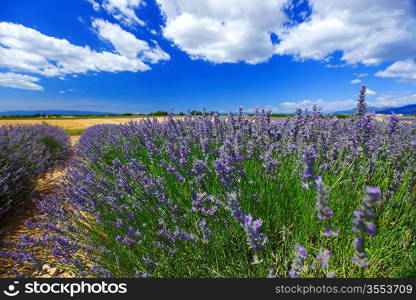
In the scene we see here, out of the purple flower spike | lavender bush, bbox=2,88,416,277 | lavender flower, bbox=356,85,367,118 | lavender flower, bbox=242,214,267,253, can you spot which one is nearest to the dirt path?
lavender bush, bbox=2,88,416,277

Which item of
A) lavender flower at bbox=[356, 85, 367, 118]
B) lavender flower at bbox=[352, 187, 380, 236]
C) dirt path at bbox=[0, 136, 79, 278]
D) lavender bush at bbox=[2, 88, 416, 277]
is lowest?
dirt path at bbox=[0, 136, 79, 278]

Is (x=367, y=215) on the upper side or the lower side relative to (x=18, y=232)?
upper

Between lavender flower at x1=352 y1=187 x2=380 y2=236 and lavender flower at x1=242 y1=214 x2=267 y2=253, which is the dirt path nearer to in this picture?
lavender flower at x1=242 y1=214 x2=267 y2=253

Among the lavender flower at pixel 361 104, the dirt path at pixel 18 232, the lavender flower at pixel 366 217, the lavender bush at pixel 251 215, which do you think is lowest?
the dirt path at pixel 18 232

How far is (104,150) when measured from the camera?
4.71 metres

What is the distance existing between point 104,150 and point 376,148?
15.4ft

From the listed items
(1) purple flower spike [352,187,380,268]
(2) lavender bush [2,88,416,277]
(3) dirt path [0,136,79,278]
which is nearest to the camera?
(1) purple flower spike [352,187,380,268]

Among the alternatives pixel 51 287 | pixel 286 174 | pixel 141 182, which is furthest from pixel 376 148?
pixel 51 287

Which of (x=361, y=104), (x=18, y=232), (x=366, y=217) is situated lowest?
(x=18, y=232)

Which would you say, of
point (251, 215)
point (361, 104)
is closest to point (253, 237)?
point (251, 215)

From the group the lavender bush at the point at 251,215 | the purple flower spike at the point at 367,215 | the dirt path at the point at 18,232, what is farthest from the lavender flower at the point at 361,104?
the dirt path at the point at 18,232

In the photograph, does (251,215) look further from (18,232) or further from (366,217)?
(18,232)

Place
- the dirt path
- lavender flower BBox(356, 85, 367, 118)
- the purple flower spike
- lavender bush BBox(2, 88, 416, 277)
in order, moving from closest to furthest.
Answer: the purple flower spike, lavender bush BBox(2, 88, 416, 277), lavender flower BBox(356, 85, 367, 118), the dirt path

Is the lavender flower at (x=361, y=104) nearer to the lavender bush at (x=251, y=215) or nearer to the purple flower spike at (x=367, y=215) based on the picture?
the lavender bush at (x=251, y=215)
